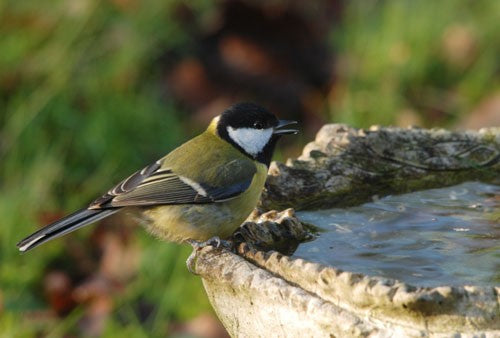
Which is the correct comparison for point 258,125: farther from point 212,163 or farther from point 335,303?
point 335,303

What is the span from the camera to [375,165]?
8.70ft

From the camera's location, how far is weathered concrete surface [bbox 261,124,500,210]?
8.25 feet

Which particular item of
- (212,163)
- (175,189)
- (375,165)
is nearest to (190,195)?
(175,189)

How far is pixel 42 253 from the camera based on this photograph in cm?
383

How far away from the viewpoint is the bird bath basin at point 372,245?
164 cm

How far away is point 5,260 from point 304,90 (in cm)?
218

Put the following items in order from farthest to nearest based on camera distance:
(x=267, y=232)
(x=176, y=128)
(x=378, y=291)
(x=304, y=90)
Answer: (x=304, y=90)
(x=176, y=128)
(x=267, y=232)
(x=378, y=291)

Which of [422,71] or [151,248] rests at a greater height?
[422,71]

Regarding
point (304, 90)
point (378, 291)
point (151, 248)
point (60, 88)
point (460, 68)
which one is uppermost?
point (460, 68)

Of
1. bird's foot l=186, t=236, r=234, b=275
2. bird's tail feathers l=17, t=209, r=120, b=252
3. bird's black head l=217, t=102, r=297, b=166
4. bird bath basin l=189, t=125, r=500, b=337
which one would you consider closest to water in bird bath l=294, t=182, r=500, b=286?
bird bath basin l=189, t=125, r=500, b=337

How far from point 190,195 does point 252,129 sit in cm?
37

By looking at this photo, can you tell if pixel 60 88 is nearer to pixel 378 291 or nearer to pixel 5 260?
pixel 5 260

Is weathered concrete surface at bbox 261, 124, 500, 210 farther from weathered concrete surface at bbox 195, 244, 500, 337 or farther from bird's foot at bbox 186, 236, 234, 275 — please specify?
weathered concrete surface at bbox 195, 244, 500, 337

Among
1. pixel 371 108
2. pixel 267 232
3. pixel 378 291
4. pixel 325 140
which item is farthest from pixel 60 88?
pixel 378 291
